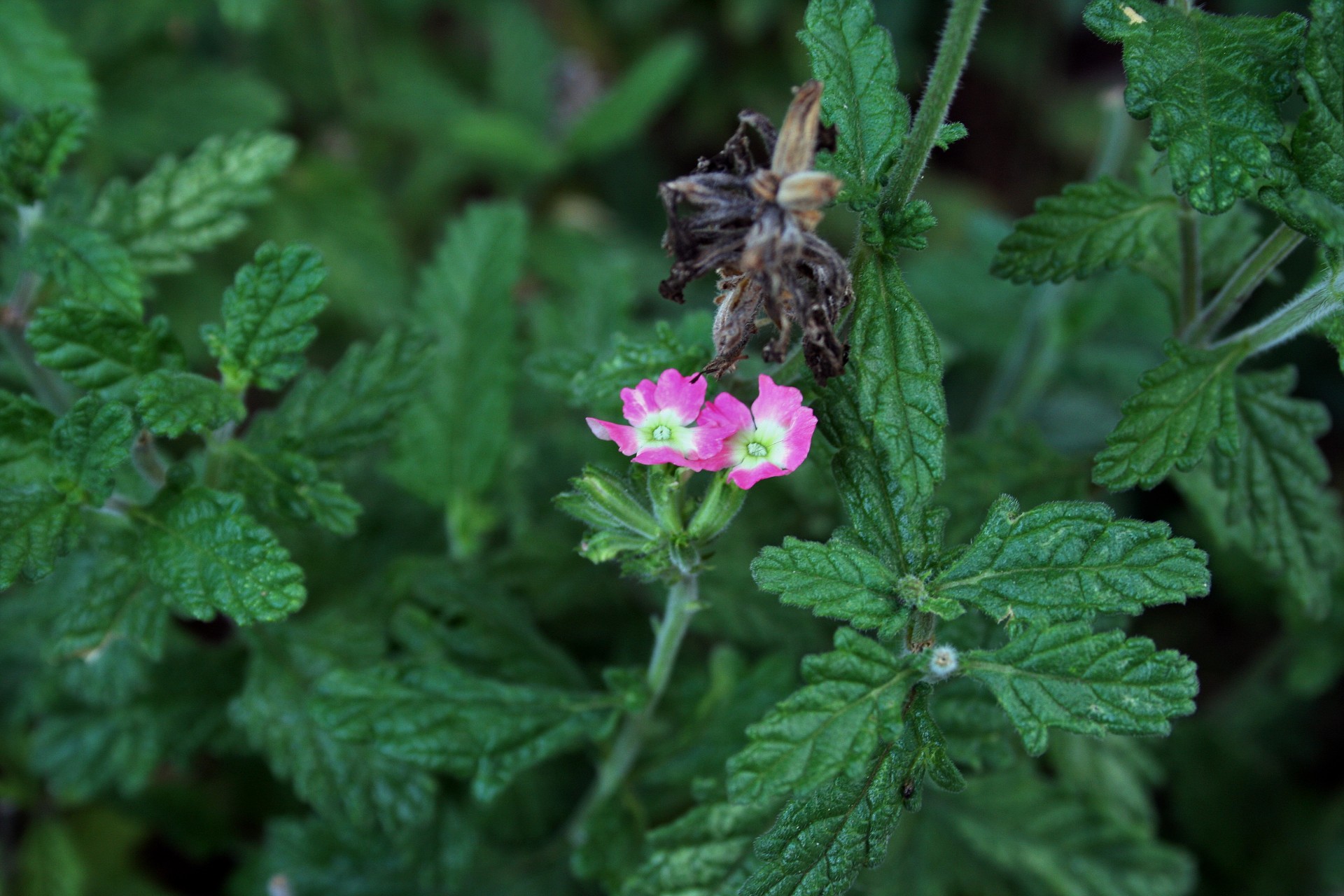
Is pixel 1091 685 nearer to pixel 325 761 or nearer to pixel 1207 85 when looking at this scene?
pixel 1207 85

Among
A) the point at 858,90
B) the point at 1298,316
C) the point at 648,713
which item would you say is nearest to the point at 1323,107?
the point at 1298,316

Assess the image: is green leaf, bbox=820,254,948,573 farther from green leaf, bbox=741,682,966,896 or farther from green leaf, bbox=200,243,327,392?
green leaf, bbox=200,243,327,392

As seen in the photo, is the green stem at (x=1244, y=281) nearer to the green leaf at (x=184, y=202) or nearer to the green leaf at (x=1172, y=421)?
the green leaf at (x=1172, y=421)

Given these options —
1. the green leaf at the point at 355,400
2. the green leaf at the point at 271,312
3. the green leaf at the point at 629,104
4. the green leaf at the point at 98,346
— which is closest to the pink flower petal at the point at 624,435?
the green leaf at the point at 271,312

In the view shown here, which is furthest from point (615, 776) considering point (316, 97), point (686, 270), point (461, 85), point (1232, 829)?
point (461, 85)

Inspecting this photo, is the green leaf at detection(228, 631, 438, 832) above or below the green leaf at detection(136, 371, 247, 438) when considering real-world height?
below

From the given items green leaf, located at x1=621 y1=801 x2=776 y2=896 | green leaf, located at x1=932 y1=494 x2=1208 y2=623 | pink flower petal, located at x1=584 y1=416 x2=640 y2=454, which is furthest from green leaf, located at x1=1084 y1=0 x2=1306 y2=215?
green leaf, located at x1=621 y1=801 x2=776 y2=896
